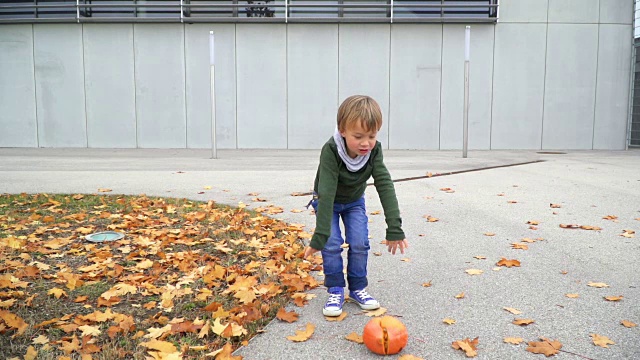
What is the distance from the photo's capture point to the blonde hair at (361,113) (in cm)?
303

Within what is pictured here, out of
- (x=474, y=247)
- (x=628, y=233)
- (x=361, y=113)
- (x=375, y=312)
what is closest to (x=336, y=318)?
(x=375, y=312)

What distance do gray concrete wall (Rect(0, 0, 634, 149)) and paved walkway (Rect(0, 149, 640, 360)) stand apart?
630 centimetres

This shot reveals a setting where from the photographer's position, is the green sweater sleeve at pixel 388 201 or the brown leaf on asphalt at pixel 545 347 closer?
the brown leaf on asphalt at pixel 545 347

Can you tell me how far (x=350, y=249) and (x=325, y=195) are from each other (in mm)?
511

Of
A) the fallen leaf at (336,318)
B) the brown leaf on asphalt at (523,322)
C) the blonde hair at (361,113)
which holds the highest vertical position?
the blonde hair at (361,113)

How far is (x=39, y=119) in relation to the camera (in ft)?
59.9

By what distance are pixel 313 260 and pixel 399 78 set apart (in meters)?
14.2

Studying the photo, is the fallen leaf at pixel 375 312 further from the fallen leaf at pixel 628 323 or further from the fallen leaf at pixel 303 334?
the fallen leaf at pixel 628 323

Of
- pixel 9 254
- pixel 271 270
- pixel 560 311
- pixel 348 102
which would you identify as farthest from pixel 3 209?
pixel 560 311

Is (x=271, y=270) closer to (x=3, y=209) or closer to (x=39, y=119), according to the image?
(x=3, y=209)

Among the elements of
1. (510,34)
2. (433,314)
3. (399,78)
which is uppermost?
(510,34)

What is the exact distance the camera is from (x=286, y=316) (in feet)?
10.8

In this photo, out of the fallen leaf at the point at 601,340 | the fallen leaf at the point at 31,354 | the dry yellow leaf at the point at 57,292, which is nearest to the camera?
the fallen leaf at the point at 31,354

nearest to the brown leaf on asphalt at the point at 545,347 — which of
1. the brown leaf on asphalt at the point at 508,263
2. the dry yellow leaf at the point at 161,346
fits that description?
the brown leaf on asphalt at the point at 508,263
